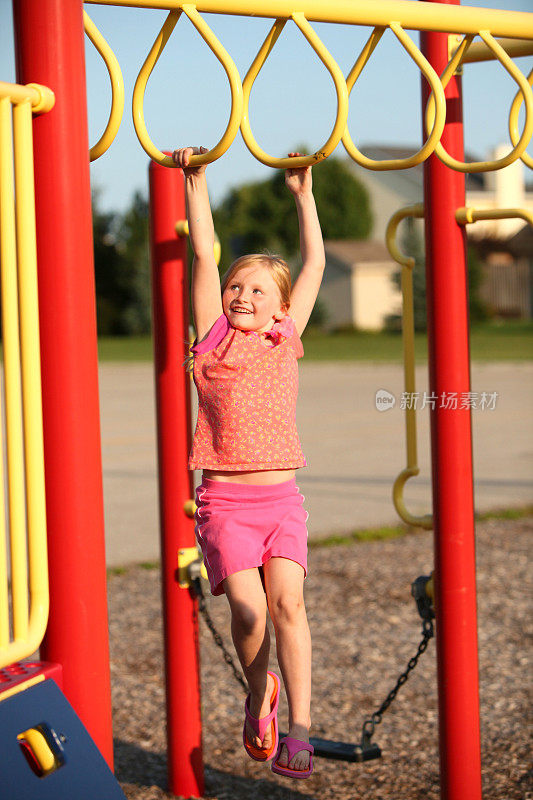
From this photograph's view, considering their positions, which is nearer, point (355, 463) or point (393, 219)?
point (393, 219)

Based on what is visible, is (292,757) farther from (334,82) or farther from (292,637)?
(334,82)

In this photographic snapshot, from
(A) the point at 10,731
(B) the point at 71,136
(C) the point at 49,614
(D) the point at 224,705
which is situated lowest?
(D) the point at 224,705

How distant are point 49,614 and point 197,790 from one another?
65.5 inches

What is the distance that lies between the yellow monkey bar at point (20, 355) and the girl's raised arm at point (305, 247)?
0.58 m

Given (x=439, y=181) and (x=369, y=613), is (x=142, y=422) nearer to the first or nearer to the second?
(x=369, y=613)

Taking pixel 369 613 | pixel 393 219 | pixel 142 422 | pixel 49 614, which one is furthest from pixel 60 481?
pixel 142 422

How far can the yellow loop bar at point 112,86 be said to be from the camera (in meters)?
2.16

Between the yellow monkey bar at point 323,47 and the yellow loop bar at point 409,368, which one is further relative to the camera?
the yellow loop bar at point 409,368

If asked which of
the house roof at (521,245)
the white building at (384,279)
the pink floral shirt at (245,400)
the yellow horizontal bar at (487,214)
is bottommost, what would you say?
the pink floral shirt at (245,400)

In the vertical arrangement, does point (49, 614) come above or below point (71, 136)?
below

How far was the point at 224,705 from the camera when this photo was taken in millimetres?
4434

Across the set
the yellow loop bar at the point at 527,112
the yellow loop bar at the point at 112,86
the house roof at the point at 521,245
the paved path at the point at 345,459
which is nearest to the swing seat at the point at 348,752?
the paved path at the point at 345,459

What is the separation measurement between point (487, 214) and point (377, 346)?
2938 centimetres

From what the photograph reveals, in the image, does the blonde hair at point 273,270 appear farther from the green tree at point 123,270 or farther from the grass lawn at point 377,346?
the green tree at point 123,270
